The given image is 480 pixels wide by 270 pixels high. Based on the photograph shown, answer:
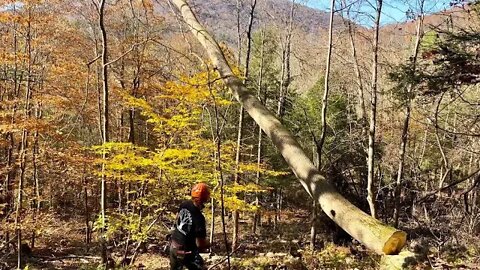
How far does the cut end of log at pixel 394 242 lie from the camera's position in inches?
107

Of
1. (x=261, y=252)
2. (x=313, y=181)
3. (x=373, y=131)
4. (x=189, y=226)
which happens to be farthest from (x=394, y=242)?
(x=261, y=252)

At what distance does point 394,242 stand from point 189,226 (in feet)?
8.86

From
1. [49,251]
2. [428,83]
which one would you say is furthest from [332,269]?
[49,251]

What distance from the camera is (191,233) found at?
4.98 m

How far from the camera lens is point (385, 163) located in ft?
65.6

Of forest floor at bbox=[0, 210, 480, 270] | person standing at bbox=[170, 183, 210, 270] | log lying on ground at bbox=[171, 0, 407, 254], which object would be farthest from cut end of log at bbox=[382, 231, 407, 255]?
forest floor at bbox=[0, 210, 480, 270]

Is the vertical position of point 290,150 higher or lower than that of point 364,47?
lower

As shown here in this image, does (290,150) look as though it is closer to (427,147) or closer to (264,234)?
(264,234)

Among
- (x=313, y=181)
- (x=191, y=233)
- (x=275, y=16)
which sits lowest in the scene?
(x=191, y=233)

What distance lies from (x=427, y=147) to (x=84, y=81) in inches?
778

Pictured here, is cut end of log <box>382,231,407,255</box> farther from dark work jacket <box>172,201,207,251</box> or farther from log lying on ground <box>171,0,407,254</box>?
A: dark work jacket <box>172,201,207,251</box>

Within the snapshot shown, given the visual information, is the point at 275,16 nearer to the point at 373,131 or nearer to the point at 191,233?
the point at 373,131

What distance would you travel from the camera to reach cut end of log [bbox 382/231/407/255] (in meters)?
2.71

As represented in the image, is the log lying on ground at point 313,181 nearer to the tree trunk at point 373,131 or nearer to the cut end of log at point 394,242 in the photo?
the cut end of log at point 394,242
